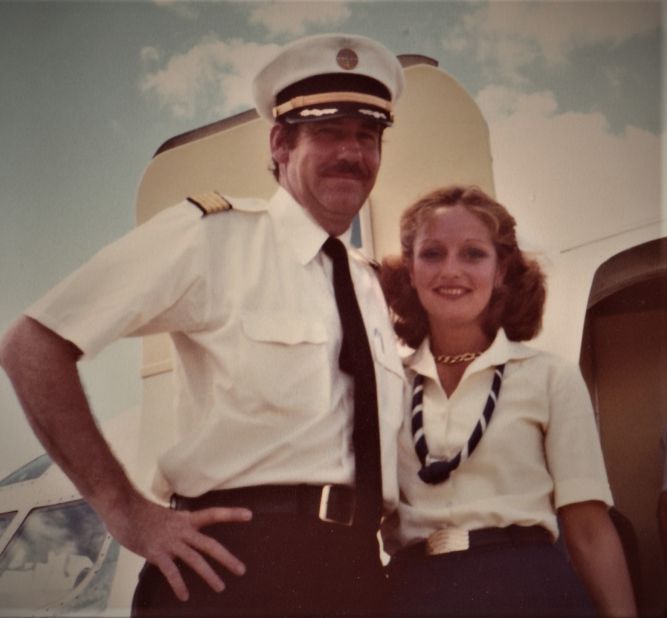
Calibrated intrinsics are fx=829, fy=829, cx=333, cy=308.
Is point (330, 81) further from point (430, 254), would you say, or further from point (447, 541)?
point (447, 541)

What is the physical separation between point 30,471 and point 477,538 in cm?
98

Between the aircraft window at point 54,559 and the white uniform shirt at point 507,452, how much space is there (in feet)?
2.09

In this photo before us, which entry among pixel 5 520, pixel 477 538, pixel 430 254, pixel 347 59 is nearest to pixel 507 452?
pixel 477 538

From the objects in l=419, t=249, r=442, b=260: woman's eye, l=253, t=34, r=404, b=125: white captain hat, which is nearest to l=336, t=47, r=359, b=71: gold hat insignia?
l=253, t=34, r=404, b=125: white captain hat

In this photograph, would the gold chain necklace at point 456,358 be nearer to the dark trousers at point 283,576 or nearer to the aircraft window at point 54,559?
the dark trousers at point 283,576

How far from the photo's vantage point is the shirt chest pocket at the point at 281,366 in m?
1.62

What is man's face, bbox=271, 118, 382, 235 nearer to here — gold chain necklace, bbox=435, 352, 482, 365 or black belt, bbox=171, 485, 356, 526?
gold chain necklace, bbox=435, 352, 482, 365

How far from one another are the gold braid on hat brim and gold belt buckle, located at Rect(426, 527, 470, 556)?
91cm

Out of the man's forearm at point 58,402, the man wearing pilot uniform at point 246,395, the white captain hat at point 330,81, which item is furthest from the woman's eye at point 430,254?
the man's forearm at point 58,402

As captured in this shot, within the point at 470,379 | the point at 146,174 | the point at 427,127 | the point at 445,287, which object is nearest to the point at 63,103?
the point at 146,174

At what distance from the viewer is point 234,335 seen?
63.9 inches

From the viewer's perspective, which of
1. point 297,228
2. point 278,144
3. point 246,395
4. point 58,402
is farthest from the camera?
point 278,144

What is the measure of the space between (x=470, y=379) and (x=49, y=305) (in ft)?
2.83

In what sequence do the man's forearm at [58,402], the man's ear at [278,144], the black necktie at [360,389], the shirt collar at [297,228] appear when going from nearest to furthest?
the man's forearm at [58,402] → the black necktie at [360,389] → the shirt collar at [297,228] → the man's ear at [278,144]
